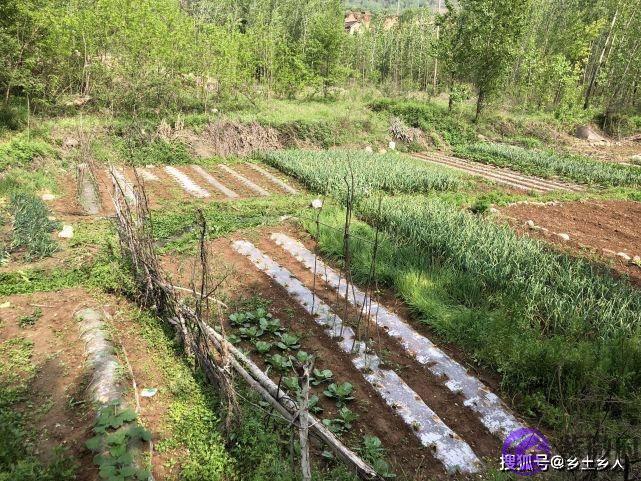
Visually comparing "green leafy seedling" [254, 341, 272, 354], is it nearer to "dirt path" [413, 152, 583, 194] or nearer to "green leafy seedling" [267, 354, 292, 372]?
"green leafy seedling" [267, 354, 292, 372]

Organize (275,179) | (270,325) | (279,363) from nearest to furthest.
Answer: (279,363) → (270,325) → (275,179)

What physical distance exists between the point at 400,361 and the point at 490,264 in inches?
79.1

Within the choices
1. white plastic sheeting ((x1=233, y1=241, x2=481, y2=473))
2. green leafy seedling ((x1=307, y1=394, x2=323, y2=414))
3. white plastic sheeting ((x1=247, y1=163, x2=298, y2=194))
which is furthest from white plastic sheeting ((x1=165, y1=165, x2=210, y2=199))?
green leafy seedling ((x1=307, y1=394, x2=323, y2=414))

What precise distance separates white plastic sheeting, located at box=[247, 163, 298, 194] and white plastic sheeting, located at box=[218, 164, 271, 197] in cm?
58

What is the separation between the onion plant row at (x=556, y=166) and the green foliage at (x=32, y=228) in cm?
1367

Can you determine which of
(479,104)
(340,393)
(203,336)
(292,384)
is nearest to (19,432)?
(203,336)

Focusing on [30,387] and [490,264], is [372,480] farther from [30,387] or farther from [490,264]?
[490,264]

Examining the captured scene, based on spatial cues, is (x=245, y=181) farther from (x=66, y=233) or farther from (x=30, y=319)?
(x=30, y=319)

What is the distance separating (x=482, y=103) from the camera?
21.2m

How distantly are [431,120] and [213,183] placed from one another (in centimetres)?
1203

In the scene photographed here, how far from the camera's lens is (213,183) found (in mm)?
11039

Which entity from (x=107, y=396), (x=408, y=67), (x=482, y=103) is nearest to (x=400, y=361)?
(x=107, y=396)

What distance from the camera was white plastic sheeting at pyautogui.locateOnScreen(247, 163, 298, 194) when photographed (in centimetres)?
1088

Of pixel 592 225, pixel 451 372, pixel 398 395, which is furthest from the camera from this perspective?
pixel 592 225
